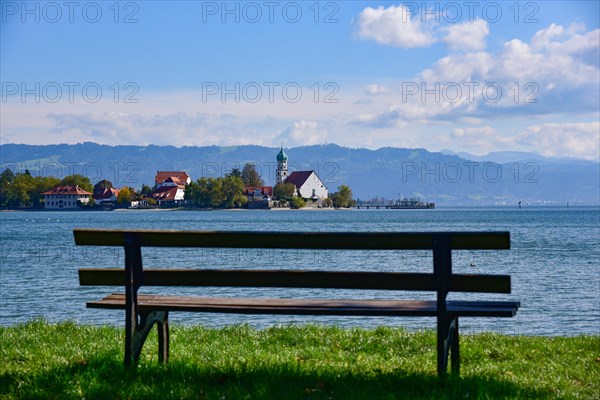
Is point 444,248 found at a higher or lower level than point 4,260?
higher

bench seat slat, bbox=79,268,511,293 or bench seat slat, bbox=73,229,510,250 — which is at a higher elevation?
bench seat slat, bbox=73,229,510,250

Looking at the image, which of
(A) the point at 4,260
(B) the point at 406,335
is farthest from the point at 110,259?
(B) the point at 406,335

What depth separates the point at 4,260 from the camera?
4881 cm

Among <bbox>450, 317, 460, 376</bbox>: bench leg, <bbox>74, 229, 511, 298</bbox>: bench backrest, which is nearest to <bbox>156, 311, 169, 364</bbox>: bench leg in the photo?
<bbox>74, 229, 511, 298</bbox>: bench backrest

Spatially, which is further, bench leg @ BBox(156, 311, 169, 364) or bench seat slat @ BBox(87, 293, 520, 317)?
bench leg @ BBox(156, 311, 169, 364)

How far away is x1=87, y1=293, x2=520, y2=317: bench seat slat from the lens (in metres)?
7.33

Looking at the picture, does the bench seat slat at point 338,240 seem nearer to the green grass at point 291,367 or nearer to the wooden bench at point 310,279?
the wooden bench at point 310,279

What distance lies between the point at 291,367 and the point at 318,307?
0.78 metres

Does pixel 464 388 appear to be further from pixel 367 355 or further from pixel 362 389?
pixel 367 355

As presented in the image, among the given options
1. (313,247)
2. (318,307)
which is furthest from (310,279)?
(313,247)

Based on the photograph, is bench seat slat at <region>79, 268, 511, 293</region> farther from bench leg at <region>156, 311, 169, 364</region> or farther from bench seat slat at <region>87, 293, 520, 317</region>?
bench leg at <region>156, 311, 169, 364</region>

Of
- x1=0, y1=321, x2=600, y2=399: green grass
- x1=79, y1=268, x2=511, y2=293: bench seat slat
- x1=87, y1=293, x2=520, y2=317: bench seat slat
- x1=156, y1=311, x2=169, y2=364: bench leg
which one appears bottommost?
x1=0, y1=321, x2=600, y2=399: green grass

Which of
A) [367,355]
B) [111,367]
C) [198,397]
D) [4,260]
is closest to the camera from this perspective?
[198,397]

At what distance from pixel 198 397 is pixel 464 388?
2246 millimetres
